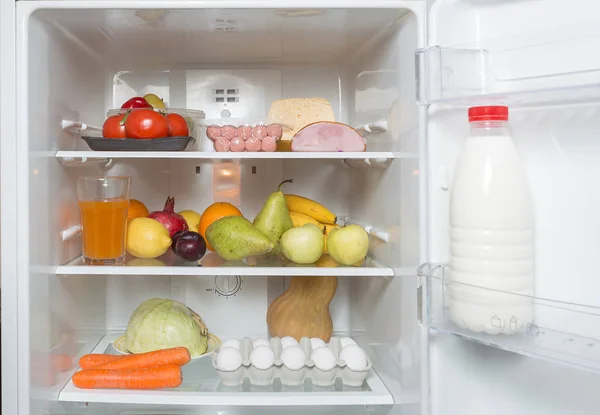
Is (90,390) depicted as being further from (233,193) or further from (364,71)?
(364,71)

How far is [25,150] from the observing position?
1138 millimetres

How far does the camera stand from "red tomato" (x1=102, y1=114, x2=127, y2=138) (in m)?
1.34

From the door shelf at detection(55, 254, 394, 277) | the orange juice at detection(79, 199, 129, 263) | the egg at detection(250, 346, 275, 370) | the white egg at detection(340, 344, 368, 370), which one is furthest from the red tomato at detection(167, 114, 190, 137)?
the white egg at detection(340, 344, 368, 370)

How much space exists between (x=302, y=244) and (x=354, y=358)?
301 mm

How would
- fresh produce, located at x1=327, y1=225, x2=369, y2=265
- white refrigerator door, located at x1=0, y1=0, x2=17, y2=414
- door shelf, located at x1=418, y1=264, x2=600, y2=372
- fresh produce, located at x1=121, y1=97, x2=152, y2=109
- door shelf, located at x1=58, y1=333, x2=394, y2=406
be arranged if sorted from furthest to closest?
fresh produce, located at x1=121, y1=97, x2=152, y2=109, fresh produce, located at x1=327, y1=225, x2=369, y2=265, door shelf, located at x1=58, y1=333, x2=394, y2=406, white refrigerator door, located at x1=0, y1=0, x2=17, y2=414, door shelf, located at x1=418, y1=264, x2=600, y2=372

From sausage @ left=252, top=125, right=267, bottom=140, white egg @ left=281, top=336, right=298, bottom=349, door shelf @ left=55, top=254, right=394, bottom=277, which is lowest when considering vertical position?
white egg @ left=281, top=336, right=298, bottom=349

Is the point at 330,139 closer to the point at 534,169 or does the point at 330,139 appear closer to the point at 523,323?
the point at 534,169

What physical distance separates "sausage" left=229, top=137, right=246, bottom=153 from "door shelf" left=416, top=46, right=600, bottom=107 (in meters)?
0.50

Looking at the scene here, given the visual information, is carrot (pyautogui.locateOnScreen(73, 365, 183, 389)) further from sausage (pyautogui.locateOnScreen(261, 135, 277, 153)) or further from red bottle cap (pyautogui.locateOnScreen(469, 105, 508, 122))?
red bottle cap (pyautogui.locateOnScreen(469, 105, 508, 122))

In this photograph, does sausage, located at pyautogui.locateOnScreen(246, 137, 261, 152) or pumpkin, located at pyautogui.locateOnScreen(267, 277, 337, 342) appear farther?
pumpkin, located at pyautogui.locateOnScreen(267, 277, 337, 342)

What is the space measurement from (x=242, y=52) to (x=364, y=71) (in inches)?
14.2

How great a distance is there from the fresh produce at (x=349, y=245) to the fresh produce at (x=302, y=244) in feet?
0.15

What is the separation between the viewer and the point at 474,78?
1.02 m

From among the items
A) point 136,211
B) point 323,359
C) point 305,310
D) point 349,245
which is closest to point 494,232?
point 349,245
